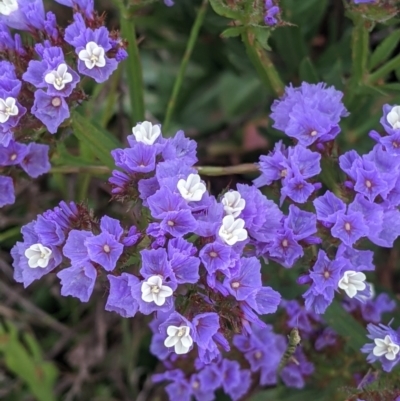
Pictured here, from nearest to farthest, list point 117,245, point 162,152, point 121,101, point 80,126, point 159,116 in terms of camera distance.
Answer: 1. point 117,245
2. point 162,152
3. point 80,126
4. point 121,101
5. point 159,116

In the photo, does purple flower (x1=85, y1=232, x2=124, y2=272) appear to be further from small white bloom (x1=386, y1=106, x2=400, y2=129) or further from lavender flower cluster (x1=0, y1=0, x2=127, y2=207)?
small white bloom (x1=386, y1=106, x2=400, y2=129)

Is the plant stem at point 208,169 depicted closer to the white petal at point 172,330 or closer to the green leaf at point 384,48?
the green leaf at point 384,48

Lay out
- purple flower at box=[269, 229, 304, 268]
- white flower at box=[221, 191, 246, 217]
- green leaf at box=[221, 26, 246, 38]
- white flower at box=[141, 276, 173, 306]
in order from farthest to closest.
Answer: green leaf at box=[221, 26, 246, 38]
purple flower at box=[269, 229, 304, 268]
white flower at box=[221, 191, 246, 217]
white flower at box=[141, 276, 173, 306]

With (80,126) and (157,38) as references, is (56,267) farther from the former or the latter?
(157,38)

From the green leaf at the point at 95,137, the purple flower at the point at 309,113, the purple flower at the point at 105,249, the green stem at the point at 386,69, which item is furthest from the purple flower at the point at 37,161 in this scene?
the green stem at the point at 386,69

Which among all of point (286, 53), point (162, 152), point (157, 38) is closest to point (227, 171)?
point (162, 152)

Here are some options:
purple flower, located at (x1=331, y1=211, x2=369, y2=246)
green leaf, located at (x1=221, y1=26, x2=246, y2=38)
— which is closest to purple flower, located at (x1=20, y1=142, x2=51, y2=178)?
green leaf, located at (x1=221, y1=26, x2=246, y2=38)
